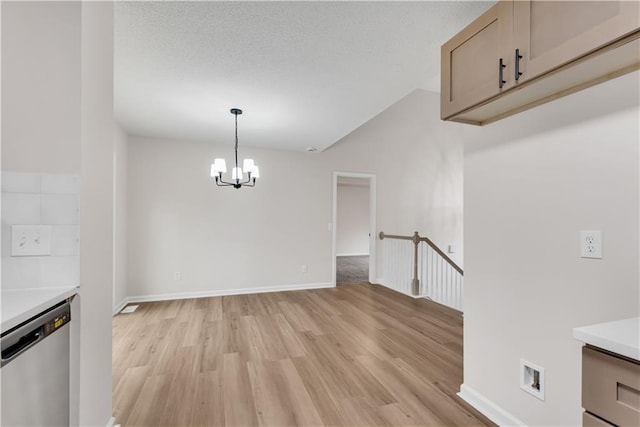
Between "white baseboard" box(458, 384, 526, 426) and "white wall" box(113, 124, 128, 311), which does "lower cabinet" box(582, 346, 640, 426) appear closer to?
"white baseboard" box(458, 384, 526, 426)

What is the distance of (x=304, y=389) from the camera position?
6.28 ft

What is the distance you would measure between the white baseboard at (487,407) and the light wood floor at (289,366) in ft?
0.17

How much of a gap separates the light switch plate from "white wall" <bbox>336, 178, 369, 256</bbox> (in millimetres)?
8290

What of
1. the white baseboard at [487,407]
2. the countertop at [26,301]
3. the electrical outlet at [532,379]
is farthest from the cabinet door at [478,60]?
the countertop at [26,301]

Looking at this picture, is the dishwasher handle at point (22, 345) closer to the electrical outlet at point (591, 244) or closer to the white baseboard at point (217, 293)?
the electrical outlet at point (591, 244)

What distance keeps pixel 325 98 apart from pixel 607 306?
2443 millimetres

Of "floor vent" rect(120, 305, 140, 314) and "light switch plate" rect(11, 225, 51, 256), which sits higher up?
"light switch plate" rect(11, 225, 51, 256)

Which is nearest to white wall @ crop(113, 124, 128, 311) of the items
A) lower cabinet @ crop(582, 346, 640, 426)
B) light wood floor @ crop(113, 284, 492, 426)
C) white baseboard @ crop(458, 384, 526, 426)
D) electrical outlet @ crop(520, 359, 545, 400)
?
light wood floor @ crop(113, 284, 492, 426)

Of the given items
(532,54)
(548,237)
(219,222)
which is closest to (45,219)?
(532,54)

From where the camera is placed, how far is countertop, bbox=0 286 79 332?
0.83m

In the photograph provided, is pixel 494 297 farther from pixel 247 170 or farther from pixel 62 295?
pixel 247 170

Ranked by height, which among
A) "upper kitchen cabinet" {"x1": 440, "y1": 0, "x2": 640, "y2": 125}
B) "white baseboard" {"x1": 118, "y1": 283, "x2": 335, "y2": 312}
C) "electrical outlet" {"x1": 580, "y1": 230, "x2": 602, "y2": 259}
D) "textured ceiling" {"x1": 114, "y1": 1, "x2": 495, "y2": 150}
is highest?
"textured ceiling" {"x1": 114, "y1": 1, "x2": 495, "y2": 150}

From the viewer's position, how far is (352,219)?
9.45 meters

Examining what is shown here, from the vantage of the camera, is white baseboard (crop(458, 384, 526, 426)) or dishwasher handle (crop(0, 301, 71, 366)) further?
white baseboard (crop(458, 384, 526, 426))
